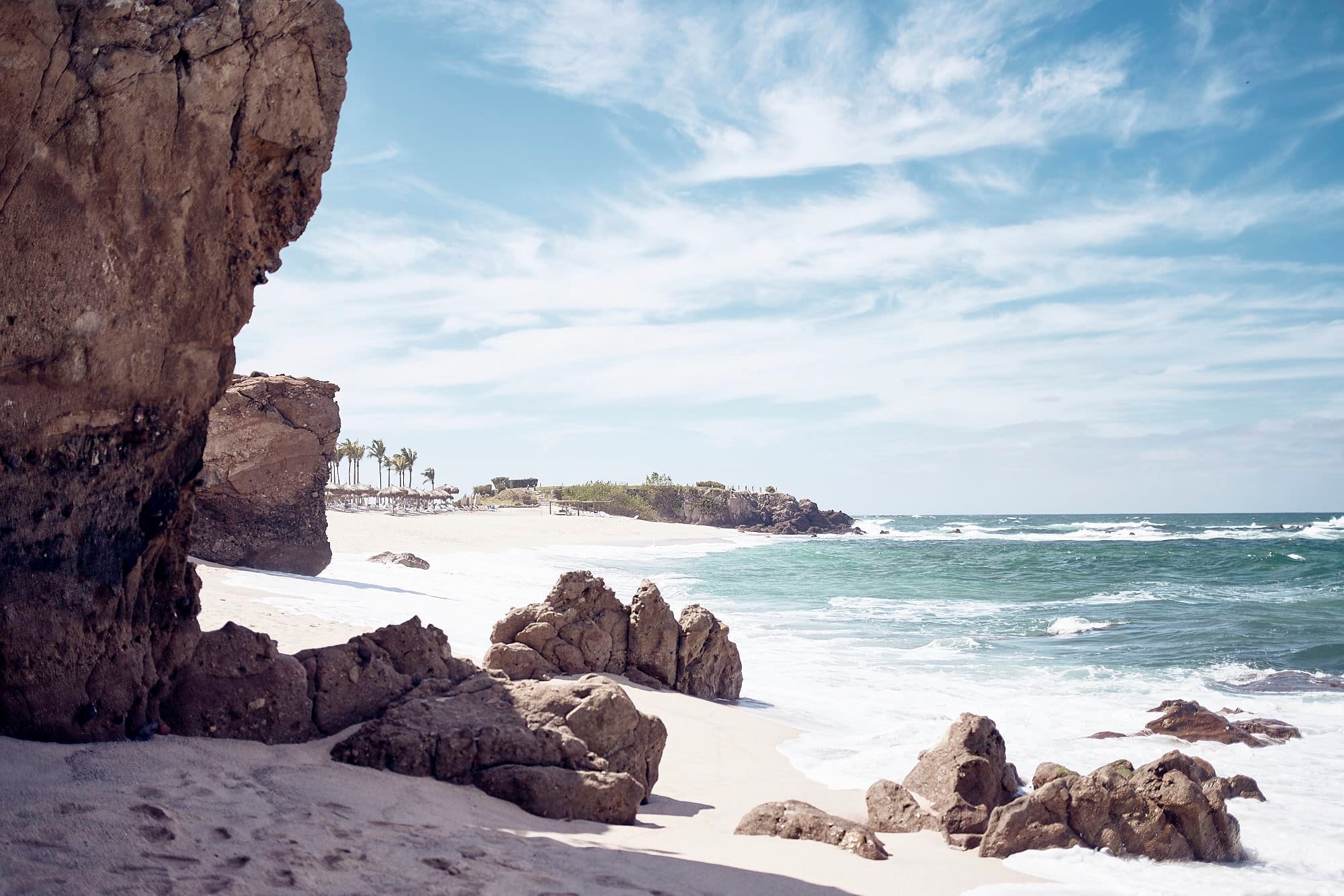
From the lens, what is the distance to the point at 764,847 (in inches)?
196

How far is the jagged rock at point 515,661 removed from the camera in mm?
8586

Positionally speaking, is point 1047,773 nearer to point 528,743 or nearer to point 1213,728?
point 528,743

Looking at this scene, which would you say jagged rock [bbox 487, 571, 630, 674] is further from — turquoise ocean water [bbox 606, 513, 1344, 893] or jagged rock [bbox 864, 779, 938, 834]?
jagged rock [bbox 864, 779, 938, 834]

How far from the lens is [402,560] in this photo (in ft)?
66.1

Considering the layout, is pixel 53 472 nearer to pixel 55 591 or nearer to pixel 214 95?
pixel 55 591

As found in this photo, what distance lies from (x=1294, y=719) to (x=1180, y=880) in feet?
21.3

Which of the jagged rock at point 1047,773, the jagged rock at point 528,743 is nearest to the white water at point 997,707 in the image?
the jagged rock at point 1047,773

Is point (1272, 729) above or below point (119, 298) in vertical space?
below

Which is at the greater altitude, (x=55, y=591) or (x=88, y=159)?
(x=88, y=159)

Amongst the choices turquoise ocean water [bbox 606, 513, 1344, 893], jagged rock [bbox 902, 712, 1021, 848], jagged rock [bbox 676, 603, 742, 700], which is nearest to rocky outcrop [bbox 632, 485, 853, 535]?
turquoise ocean water [bbox 606, 513, 1344, 893]

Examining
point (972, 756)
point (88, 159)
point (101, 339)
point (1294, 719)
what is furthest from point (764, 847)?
point (1294, 719)

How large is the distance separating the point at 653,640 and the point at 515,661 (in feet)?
6.38

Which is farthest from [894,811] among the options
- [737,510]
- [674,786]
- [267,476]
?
[737,510]

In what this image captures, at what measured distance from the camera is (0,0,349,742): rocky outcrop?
4316mm
